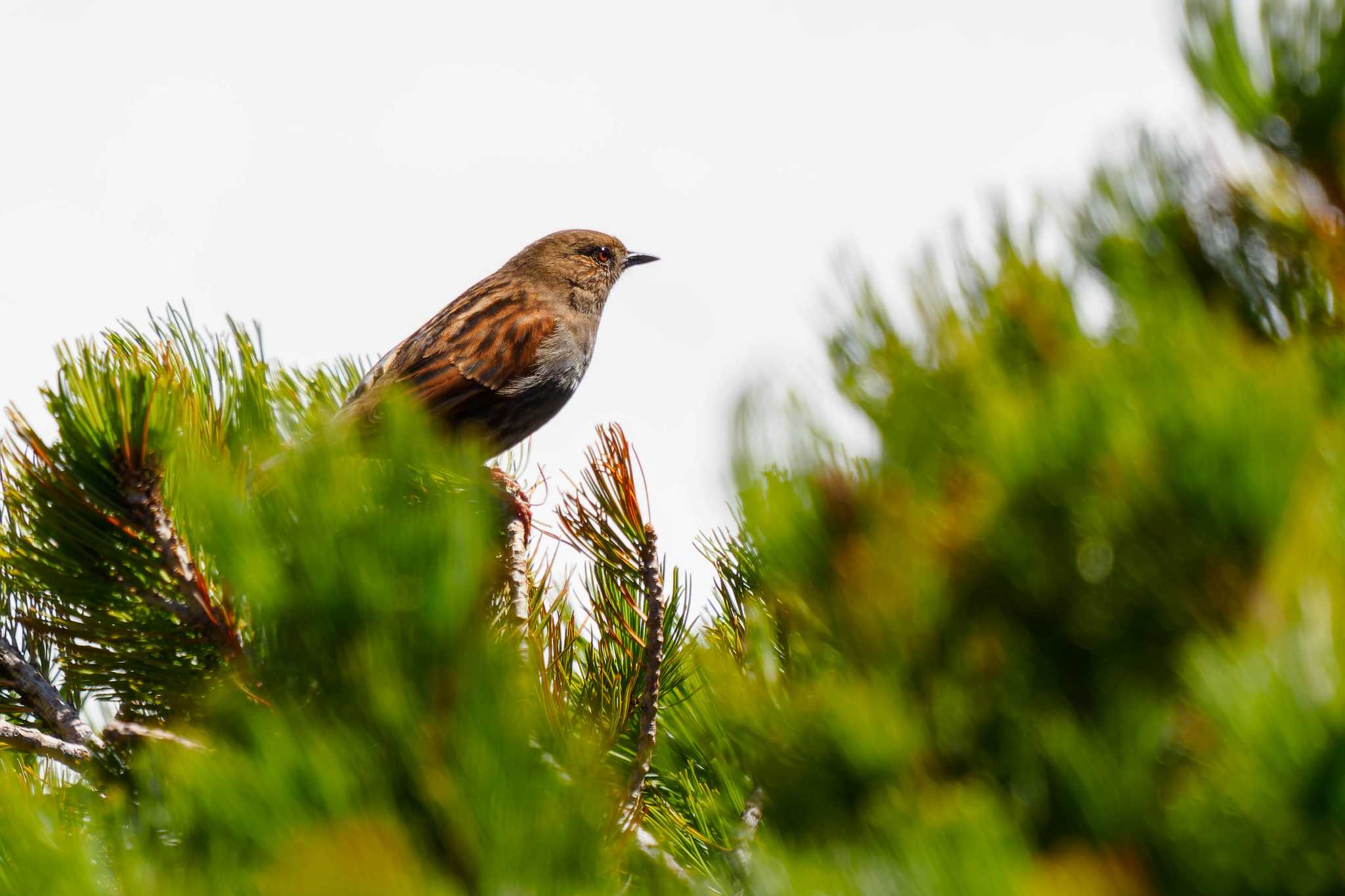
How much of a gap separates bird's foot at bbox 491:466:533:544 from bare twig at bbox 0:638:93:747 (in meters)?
0.87

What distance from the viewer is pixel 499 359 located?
527 centimetres

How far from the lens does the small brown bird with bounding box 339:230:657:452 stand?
5.15 meters

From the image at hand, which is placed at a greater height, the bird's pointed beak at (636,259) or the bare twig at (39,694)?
the bird's pointed beak at (636,259)

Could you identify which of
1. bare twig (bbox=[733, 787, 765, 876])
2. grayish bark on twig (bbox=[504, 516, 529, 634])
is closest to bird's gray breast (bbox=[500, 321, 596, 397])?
grayish bark on twig (bbox=[504, 516, 529, 634])

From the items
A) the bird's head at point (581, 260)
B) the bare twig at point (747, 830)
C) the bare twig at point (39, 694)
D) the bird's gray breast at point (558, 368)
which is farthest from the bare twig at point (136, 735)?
the bird's head at point (581, 260)

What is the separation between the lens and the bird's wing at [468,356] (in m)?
5.14

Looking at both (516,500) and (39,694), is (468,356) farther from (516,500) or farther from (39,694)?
(39,694)

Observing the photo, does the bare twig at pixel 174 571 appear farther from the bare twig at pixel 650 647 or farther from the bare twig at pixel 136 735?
the bare twig at pixel 650 647

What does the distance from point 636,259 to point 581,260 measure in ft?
1.25

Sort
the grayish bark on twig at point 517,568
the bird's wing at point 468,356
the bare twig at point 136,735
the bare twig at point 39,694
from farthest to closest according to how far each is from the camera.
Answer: the bird's wing at point 468,356
the grayish bark on twig at point 517,568
the bare twig at point 39,694
the bare twig at point 136,735

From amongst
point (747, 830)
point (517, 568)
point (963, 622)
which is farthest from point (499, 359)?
point (963, 622)

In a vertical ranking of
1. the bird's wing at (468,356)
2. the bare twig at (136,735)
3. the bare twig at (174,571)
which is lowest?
the bare twig at (136,735)

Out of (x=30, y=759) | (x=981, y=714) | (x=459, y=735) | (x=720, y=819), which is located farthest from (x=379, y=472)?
(x=30, y=759)

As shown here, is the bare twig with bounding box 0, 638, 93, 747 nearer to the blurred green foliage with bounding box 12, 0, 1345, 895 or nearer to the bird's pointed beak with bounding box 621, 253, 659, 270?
the blurred green foliage with bounding box 12, 0, 1345, 895
